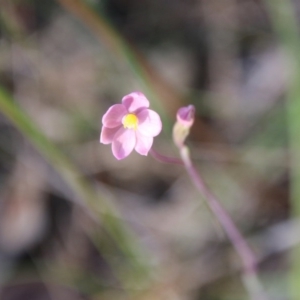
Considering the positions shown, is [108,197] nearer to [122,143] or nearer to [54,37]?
[54,37]

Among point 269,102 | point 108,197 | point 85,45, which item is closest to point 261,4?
point 269,102

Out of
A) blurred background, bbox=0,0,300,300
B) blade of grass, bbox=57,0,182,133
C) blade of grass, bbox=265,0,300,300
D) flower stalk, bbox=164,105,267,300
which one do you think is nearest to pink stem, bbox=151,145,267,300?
flower stalk, bbox=164,105,267,300

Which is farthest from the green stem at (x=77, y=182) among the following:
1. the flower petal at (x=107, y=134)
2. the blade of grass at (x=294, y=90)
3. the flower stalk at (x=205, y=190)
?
the blade of grass at (x=294, y=90)

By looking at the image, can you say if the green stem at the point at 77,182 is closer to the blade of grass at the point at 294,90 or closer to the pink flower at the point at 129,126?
the pink flower at the point at 129,126

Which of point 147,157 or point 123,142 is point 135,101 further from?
point 147,157

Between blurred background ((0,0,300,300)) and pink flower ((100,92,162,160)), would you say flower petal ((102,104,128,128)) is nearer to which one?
pink flower ((100,92,162,160))

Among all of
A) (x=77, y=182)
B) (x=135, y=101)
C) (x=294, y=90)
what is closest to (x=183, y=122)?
(x=135, y=101)
